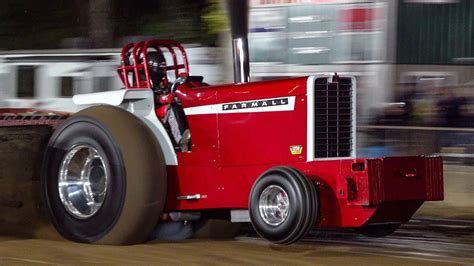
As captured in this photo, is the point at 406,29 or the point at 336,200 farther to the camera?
the point at 406,29

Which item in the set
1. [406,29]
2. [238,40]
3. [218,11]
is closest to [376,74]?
[406,29]

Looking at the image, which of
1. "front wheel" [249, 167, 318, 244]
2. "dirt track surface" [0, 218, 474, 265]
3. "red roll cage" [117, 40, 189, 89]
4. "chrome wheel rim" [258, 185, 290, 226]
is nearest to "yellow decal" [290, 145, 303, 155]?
"front wheel" [249, 167, 318, 244]

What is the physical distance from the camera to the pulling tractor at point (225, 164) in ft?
28.2

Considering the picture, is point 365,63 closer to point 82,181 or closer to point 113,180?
point 82,181

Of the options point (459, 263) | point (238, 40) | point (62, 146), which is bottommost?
point (459, 263)

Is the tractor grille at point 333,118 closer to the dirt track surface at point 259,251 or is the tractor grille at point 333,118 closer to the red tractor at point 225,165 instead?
the red tractor at point 225,165

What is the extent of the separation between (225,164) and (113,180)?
3.08 feet

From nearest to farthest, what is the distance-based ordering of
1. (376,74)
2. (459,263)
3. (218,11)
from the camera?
(459,263)
(376,74)
(218,11)

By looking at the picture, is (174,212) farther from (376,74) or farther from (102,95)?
(376,74)

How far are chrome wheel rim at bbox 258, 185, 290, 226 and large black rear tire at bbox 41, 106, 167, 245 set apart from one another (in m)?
0.98

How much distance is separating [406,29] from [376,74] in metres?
0.77

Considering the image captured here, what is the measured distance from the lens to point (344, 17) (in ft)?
47.0

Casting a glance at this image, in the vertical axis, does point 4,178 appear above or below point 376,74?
below

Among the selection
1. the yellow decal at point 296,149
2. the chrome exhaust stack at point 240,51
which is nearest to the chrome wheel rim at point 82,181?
the chrome exhaust stack at point 240,51
